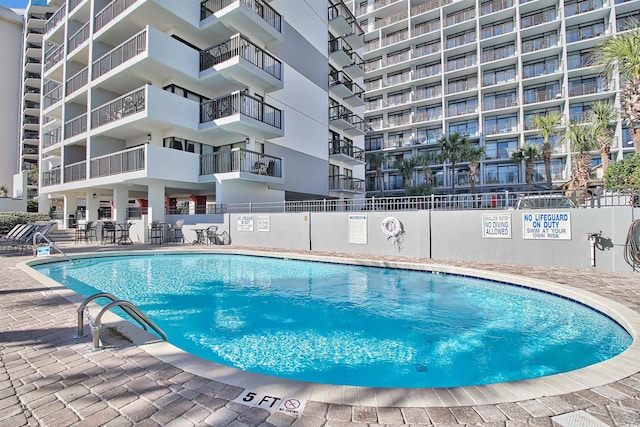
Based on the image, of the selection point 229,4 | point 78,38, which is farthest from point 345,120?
point 78,38

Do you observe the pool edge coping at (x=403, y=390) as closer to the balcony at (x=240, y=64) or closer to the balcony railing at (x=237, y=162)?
the balcony railing at (x=237, y=162)

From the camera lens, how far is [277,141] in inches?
715

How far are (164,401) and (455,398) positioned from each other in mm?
2218

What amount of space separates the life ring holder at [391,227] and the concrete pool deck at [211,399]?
24.9 ft

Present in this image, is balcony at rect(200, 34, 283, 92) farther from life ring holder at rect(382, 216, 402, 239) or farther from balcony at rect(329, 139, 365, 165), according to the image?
life ring holder at rect(382, 216, 402, 239)

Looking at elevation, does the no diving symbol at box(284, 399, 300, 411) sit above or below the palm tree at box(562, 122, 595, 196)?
below

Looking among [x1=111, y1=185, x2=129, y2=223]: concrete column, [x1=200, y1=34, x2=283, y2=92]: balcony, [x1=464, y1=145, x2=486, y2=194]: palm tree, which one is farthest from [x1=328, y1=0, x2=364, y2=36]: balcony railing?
[x1=111, y1=185, x2=129, y2=223]: concrete column

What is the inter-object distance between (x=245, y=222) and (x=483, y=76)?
32.9 m

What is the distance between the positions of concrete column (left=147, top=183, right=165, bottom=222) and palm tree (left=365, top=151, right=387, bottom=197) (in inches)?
1087

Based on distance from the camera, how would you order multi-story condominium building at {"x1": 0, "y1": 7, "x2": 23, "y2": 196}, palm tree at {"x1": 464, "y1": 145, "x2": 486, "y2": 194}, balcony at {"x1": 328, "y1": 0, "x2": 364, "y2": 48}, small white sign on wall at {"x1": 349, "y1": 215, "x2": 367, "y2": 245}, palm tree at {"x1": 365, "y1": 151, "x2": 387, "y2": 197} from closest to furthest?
small white sign on wall at {"x1": 349, "y1": 215, "x2": 367, "y2": 245}, balcony at {"x1": 328, "y1": 0, "x2": 364, "y2": 48}, palm tree at {"x1": 464, "y1": 145, "x2": 486, "y2": 194}, palm tree at {"x1": 365, "y1": 151, "x2": 387, "y2": 197}, multi-story condominium building at {"x1": 0, "y1": 7, "x2": 23, "y2": 196}

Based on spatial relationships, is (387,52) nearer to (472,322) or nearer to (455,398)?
(472,322)

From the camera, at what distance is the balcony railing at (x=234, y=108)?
14703mm

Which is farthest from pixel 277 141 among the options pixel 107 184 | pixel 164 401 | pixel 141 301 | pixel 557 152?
pixel 557 152

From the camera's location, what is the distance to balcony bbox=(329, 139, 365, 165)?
23.6 m
